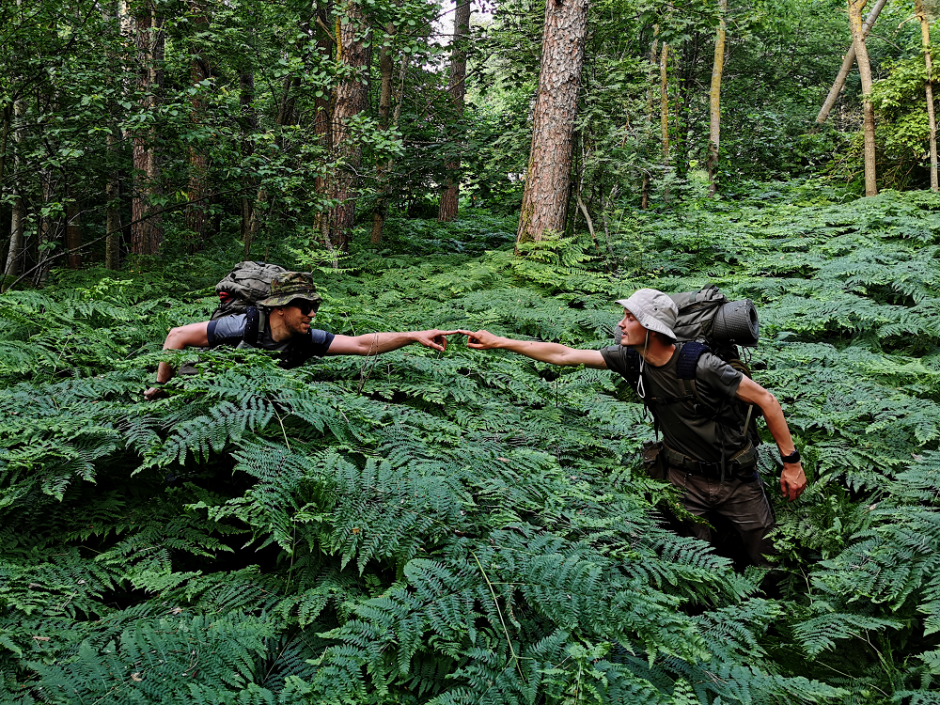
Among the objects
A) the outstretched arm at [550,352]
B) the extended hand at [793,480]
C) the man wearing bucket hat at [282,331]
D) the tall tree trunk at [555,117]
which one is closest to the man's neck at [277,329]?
the man wearing bucket hat at [282,331]

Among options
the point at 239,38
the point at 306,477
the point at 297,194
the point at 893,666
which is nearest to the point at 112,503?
the point at 306,477

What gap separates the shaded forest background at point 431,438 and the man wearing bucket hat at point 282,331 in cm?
34

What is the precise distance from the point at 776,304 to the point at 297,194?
23.7 ft

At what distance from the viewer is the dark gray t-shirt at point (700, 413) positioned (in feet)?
12.8

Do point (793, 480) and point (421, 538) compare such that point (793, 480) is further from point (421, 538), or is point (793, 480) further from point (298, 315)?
point (298, 315)

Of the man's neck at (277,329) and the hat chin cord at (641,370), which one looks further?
the man's neck at (277,329)

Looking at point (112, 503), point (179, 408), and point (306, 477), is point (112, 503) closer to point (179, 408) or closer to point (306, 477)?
point (179, 408)

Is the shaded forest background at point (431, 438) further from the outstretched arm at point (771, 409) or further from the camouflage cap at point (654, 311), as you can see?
the camouflage cap at point (654, 311)

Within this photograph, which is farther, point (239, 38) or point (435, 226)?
point (435, 226)

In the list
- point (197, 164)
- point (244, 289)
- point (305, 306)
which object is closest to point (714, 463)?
point (305, 306)

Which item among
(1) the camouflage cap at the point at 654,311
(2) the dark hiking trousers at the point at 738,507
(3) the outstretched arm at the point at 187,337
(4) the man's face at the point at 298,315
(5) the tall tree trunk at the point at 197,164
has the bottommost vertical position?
(2) the dark hiking trousers at the point at 738,507

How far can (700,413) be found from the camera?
404 cm

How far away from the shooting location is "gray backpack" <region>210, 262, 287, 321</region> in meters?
4.39

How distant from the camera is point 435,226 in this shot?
14586mm
